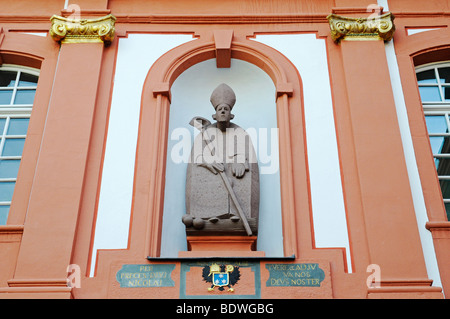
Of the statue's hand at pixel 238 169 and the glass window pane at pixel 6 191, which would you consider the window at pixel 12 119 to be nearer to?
the glass window pane at pixel 6 191

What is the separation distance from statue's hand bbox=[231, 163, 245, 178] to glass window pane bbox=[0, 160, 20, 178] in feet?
8.33

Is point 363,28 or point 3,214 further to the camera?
point 363,28

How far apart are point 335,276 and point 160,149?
241 centimetres

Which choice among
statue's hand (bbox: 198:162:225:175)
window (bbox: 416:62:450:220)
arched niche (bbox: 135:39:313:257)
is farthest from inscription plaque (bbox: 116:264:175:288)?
window (bbox: 416:62:450:220)

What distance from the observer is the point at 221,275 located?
689 cm

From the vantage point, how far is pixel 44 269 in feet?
22.8

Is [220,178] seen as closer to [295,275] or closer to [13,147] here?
[295,275]

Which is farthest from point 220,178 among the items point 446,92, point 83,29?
point 446,92

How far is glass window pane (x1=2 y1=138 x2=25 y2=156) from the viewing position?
8344mm

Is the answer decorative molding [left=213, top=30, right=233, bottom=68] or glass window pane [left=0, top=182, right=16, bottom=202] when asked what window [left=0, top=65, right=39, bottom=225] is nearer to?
glass window pane [left=0, top=182, right=16, bottom=202]

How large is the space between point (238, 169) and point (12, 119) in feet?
9.85

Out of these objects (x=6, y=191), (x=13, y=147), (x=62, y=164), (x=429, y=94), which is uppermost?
(x=429, y=94)

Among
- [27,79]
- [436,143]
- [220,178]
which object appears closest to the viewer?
[220,178]
